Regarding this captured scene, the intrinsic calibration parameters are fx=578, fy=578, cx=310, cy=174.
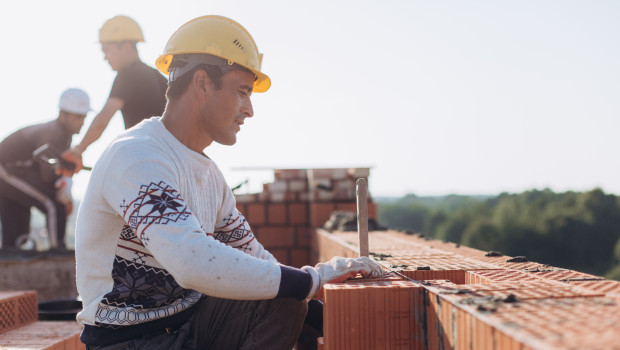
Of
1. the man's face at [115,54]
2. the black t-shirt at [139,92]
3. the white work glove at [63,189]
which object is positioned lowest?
Answer: the white work glove at [63,189]

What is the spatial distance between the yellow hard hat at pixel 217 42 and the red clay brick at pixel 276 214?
6.50 meters

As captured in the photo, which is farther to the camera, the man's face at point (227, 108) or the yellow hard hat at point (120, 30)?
the yellow hard hat at point (120, 30)

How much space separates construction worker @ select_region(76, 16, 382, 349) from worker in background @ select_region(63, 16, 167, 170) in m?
1.93

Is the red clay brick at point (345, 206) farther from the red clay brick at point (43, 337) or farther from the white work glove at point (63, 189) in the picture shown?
the red clay brick at point (43, 337)

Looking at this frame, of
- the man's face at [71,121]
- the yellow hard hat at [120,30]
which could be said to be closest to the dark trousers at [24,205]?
the man's face at [71,121]

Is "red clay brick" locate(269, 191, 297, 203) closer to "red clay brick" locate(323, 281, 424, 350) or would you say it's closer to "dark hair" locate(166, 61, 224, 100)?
"dark hair" locate(166, 61, 224, 100)

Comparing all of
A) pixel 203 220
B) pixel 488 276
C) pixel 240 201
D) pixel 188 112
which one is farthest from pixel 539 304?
pixel 240 201

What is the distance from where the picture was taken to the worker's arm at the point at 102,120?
459 centimetres

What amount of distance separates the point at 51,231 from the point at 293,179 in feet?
12.5

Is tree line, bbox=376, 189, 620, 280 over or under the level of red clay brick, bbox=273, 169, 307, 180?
under

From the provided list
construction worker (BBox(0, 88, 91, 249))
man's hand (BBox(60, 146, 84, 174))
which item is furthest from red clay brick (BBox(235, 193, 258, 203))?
man's hand (BBox(60, 146, 84, 174))

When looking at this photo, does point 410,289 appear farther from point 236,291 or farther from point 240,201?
point 240,201

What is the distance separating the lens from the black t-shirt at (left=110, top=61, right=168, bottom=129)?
15.0 feet

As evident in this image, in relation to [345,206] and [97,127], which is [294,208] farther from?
[97,127]
